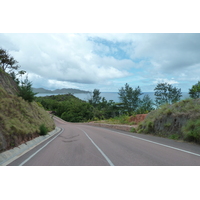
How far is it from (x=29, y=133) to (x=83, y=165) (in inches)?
303

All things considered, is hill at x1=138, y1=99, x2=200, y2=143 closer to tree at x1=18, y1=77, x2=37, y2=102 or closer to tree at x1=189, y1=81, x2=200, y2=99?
tree at x1=189, y1=81, x2=200, y2=99

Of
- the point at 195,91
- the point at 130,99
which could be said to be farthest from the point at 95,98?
the point at 195,91

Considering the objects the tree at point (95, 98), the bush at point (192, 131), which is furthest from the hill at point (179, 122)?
the tree at point (95, 98)

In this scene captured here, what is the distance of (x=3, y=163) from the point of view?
24.7ft

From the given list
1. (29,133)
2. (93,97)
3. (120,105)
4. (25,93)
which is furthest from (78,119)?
(29,133)

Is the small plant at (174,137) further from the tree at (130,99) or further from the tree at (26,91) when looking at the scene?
the tree at (130,99)

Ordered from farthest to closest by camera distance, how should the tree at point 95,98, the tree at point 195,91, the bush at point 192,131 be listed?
the tree at point 95,98 → the tree at point 195,91 → the bush at point 192,131

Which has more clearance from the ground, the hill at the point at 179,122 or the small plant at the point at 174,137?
the hill at the point at 179,122

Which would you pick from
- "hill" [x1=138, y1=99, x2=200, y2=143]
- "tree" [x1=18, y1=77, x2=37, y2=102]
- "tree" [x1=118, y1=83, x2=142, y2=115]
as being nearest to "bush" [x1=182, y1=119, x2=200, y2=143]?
"hill" [x1=138, y1=99, x2=200, y2=143]

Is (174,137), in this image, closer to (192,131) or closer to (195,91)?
(192,131)

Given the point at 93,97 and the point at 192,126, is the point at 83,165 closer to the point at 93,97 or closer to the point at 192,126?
the point at 192,126

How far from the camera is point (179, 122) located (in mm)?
12875

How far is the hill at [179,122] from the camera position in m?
10.9

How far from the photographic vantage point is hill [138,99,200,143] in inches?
429
